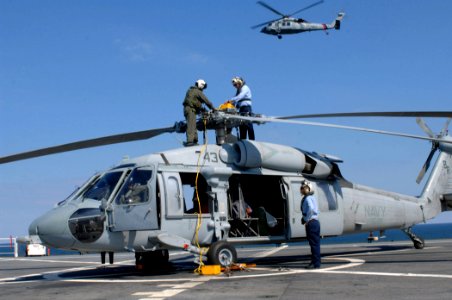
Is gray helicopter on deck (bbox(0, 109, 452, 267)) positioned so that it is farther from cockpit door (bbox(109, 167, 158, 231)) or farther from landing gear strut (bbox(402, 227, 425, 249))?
landing gear strut (bbox(402, 227, 425, 249))

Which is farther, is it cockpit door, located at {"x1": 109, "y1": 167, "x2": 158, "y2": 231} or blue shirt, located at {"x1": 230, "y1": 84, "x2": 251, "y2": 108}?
blue shirt, located at {"x1": 230, "y1": 84, "x2": 251, "y2": 108}

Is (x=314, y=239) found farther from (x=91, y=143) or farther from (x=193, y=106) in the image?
(x=91, y=143)

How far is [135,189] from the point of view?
38.5 ft

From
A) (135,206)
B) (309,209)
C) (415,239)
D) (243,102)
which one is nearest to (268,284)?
(309,209)

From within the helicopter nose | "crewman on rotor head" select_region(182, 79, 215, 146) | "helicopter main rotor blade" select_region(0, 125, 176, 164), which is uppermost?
"crewman on rotor head" select_region(182, 79, 215, 146)

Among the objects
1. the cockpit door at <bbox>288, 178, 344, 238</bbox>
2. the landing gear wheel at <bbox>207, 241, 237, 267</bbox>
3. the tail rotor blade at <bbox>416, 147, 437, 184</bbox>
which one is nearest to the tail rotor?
the tail rotor blade at <bbox>416, 147, 437, 184</bbox>

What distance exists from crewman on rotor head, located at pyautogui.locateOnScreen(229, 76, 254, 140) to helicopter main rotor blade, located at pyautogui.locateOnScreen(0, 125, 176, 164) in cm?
172

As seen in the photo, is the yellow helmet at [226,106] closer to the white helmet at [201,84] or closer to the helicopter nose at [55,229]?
the white helmet at [201,84]

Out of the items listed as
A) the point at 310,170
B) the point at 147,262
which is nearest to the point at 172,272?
the point at 147,262

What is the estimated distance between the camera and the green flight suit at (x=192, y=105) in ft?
42.4

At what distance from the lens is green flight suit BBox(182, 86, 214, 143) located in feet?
42.4

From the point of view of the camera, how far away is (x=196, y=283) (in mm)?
9641

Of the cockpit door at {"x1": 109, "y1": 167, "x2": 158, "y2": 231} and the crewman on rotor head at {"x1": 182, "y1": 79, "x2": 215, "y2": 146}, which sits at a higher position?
the crewman on rotor head at {"x1": 182, "y1": 79, "x2": 215, "y2": 146}

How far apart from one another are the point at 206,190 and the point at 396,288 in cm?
594
